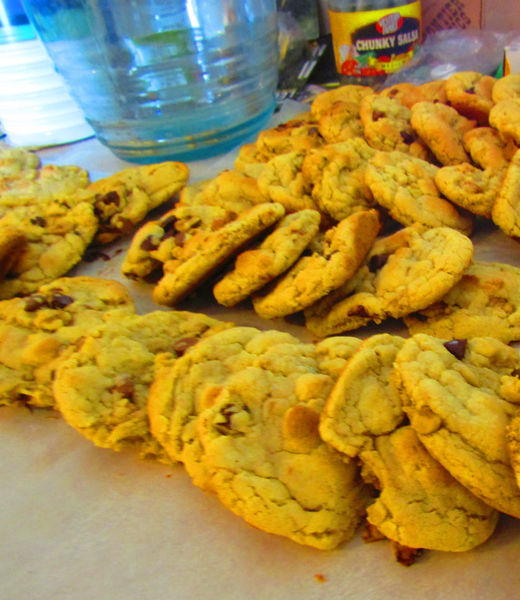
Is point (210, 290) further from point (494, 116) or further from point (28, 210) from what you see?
point (494, 116)

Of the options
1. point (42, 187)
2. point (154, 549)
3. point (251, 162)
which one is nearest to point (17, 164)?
point (42, 187)

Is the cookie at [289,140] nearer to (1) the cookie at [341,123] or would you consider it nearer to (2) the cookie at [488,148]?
(1) the cookie at [341,123]

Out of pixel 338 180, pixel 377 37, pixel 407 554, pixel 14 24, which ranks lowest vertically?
pixel 407 554

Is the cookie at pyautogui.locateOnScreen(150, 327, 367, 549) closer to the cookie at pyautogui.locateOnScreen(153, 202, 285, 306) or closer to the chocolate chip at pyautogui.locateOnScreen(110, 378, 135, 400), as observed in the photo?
the chocolate chip at pyautogui.locateOnScreen(110, 378, 135, 400)

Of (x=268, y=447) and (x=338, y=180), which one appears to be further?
(x=338, y=180)

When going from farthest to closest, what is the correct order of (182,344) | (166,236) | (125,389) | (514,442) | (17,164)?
(17,164) < (166,236) < (182,344) < (125,389) < (514,442)

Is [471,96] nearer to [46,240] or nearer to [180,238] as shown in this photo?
[180,238]

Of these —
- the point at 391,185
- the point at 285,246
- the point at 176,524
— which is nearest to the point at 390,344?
the point at 285,246

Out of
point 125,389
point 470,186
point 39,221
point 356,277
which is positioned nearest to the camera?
point 125,389
